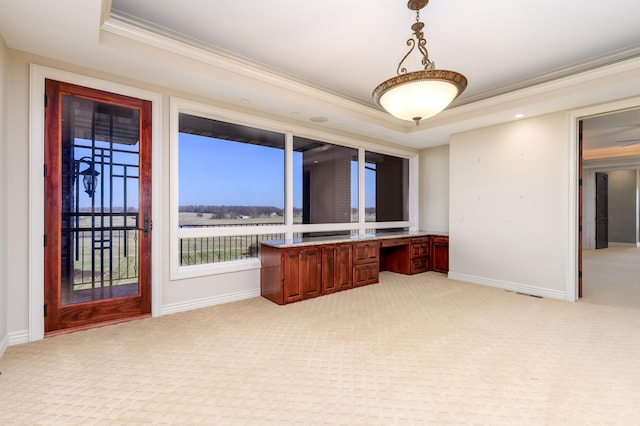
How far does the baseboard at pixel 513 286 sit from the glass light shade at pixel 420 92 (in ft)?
10.9

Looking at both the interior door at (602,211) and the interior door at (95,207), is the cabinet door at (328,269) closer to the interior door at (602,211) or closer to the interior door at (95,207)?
the interior door at (95,207)

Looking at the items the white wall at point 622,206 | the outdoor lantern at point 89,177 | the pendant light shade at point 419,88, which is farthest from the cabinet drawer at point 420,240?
the white wall at point 622,206

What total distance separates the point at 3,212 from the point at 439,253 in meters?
6.08

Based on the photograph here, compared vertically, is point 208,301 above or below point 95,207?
below

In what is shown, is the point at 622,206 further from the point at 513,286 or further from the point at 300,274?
the point at 300,274

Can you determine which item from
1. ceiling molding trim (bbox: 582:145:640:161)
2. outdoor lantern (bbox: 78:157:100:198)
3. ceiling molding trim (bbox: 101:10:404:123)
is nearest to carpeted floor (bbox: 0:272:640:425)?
outdoor lantern (bbox: 78:157:100:198)

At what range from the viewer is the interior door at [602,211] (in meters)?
9.69

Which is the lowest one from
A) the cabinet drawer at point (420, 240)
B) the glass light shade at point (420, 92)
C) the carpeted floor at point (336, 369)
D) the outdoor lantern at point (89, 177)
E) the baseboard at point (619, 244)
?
the carpeted floor at point (336, 369)

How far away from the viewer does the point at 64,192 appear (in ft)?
9.91

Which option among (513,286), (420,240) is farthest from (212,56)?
(513,286)

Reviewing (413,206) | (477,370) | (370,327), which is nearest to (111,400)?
(370,327)

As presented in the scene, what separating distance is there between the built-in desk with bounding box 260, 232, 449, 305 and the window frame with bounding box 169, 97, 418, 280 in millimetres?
364

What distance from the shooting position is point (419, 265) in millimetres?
5906

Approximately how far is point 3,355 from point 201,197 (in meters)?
2.27
